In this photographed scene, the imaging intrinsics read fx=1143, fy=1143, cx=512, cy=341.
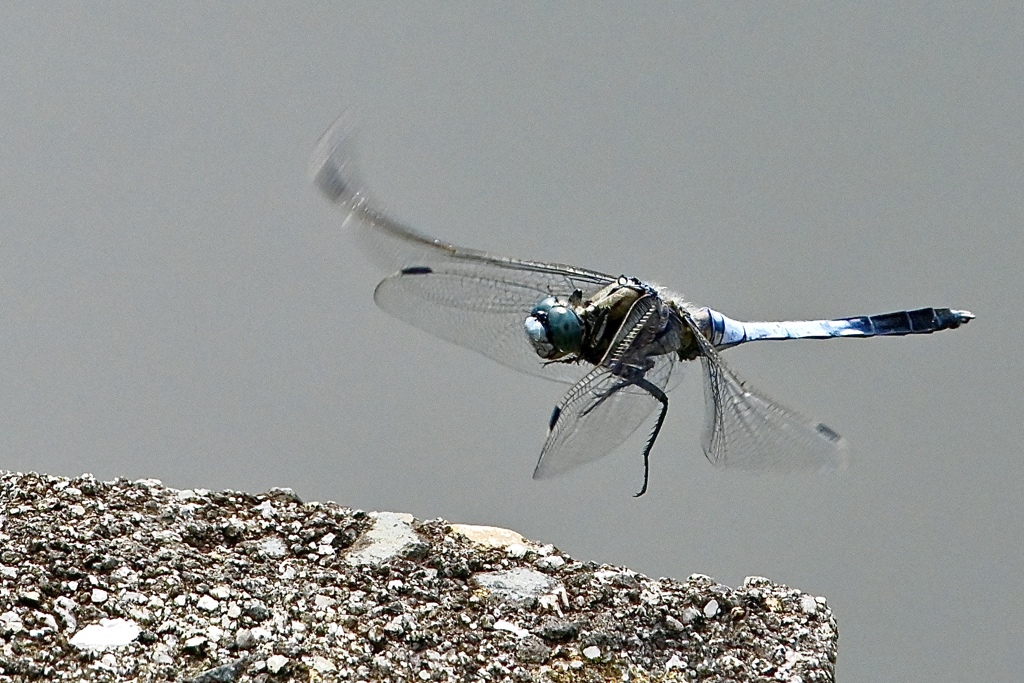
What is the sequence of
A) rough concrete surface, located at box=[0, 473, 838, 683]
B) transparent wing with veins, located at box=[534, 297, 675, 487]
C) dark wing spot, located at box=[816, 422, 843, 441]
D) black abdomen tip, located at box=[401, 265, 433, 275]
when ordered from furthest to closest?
black abdomen tip, located at box=[401, 265, 433, 275] → transparent wing with veins, located at box=[534, 297, 675, 487] → dark wing spot, located at box=[816, 422, 843, 441] → rough concrete surface, located at box=[0, 473, 838, 683]

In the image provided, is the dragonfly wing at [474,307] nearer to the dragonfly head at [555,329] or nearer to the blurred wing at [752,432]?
the dragonfly head at [555,329]

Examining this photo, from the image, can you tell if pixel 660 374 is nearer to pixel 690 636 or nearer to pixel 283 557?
pixel 690 636

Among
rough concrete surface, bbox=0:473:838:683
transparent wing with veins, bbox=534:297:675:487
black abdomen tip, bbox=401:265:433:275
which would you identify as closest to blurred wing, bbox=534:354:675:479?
transparent wing with veins, bbox=534:297:675:487

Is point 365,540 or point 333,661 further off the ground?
point 365,540

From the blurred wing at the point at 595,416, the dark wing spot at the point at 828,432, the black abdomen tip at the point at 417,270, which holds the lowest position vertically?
the blurred wing at the point at 595,416

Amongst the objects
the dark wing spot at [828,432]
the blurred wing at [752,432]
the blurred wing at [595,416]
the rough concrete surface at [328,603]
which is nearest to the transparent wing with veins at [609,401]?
the blurred wing at [595,416]

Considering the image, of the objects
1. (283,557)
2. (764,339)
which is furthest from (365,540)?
(764,339)

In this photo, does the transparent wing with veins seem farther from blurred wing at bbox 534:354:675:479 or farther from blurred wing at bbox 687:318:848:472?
blurred wing at bbox 687:318:848:472
